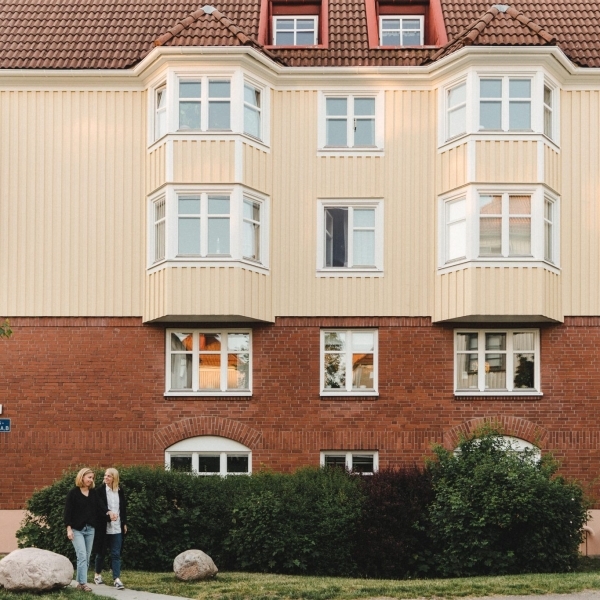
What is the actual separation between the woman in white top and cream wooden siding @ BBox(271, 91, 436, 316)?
8.67 metres

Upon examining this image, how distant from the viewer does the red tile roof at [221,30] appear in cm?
2591

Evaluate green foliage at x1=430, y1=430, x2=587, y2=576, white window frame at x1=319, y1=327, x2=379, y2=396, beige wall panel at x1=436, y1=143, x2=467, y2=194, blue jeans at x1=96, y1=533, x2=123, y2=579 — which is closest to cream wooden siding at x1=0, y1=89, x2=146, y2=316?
white window frame at x1=319, y1=327, x2=379, y2=396

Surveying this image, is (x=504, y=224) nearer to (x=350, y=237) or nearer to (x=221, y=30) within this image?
(x=350, y=237)

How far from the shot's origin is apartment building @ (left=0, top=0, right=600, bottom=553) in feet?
83.6

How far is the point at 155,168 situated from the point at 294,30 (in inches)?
220

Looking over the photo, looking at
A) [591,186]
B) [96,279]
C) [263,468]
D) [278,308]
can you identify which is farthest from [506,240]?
[96,279]

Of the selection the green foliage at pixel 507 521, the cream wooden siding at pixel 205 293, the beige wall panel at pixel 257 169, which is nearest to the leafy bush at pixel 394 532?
the green foliage at pixel 507 521

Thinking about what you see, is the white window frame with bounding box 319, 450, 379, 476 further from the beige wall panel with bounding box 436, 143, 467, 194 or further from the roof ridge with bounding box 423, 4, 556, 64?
the roof ridge with bounding box 423, 4, 556, 64

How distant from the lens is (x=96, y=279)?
26.2 meters

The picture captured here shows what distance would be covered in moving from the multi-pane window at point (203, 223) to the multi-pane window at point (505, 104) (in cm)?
620

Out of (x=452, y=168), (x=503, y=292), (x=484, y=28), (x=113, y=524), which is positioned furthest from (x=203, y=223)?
(x=113, y=524)

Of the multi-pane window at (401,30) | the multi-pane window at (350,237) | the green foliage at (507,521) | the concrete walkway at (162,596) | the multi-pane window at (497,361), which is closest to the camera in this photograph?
the concrete walkway at (162,596)

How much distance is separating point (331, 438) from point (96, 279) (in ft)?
21.4

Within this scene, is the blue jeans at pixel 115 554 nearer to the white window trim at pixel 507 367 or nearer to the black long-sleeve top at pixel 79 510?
the black long-sleeve top at pixel 79 510
